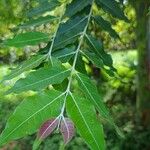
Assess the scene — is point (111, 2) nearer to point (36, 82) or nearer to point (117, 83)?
point (36, 82)

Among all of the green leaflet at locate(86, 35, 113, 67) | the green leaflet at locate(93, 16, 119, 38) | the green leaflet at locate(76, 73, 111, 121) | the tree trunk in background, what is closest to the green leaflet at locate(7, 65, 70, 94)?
the green leaflet at locate(76, 73, 111, 121)

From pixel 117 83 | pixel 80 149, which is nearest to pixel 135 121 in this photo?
pixel 80 149

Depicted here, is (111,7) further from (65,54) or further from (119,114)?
(119,114)

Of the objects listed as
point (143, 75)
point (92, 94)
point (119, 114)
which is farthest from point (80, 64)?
point (119, 114)

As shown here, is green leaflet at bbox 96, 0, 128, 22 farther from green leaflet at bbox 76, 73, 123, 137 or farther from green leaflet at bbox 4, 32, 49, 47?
green leaflet at bbox 76, 73, 123, 137

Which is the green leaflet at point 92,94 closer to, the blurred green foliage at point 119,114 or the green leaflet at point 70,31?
the green leaflet at point 70,31

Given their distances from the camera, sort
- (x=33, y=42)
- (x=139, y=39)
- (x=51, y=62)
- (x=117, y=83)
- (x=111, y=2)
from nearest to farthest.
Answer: (x=51, y=62) → (x=33, y=42) → (x=111, y=2) → (x=139, y=39) → (x=117, y=83)

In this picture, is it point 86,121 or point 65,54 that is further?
point 65,54
